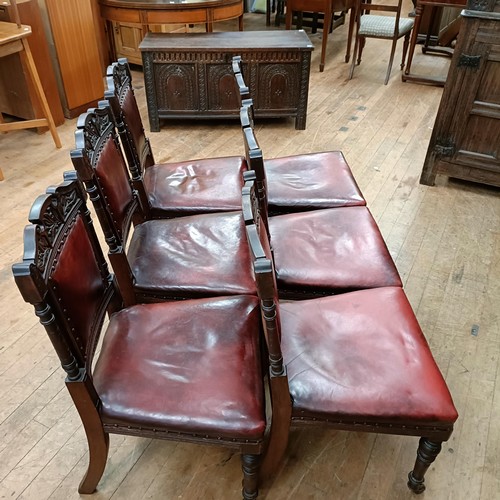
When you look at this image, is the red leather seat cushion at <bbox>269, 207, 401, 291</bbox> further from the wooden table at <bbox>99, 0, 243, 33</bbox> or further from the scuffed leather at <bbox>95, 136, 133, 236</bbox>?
the wooden table at <bbox>99, 0, 243, 33</bbox>

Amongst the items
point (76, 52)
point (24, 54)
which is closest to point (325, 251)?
point (24, 54)

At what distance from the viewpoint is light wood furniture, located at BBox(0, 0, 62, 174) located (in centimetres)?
275

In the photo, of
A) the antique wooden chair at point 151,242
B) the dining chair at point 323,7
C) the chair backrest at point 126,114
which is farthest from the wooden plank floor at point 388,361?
the dining chair at point 323,7

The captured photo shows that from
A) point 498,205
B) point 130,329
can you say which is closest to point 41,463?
point 130,329

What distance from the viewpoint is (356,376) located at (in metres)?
1.21

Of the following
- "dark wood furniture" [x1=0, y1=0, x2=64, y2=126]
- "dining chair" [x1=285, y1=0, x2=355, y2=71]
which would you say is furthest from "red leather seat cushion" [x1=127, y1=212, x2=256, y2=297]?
"dining chair" [x1=285, y1=0, x2=355, y2=71]

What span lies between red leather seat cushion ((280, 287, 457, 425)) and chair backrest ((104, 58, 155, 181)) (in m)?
0.85

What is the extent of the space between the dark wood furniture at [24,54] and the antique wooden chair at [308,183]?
1.54 m

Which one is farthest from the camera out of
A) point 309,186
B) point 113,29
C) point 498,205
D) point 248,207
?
point 113,29

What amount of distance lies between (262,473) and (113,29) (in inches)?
164

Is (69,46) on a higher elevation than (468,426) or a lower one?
higher

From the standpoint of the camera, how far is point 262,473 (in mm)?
1398

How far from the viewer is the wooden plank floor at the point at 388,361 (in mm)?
1455

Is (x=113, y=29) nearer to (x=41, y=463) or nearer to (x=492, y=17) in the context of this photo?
(x=492, y=17)
